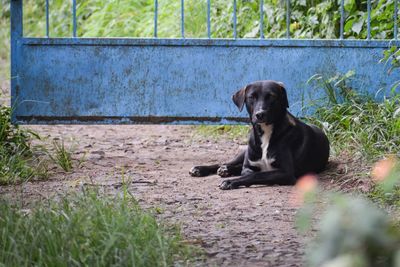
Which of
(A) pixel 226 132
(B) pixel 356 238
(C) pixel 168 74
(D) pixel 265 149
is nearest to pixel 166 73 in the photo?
(C) pixel 168 74

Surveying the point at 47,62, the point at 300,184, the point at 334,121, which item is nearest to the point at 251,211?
the point at 300,184

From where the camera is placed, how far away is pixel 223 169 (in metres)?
6.72

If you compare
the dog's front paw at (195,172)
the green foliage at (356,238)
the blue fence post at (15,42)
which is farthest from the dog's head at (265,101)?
the green foliage at (356,238)

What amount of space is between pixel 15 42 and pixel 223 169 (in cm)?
200

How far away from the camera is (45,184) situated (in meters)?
6.02

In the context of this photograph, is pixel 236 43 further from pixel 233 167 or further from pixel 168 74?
pixel 233 167

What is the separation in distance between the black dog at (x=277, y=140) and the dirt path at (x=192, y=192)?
27 cm

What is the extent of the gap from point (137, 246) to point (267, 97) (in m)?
2.87

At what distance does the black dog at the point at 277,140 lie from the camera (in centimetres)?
629

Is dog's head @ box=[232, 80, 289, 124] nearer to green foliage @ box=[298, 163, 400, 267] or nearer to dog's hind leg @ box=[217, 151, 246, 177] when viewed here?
dog's hind leg @ box=[217, 151, 246, 177]

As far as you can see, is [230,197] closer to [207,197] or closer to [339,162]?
[207,197]

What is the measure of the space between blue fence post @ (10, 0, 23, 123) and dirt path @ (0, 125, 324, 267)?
0.83 m

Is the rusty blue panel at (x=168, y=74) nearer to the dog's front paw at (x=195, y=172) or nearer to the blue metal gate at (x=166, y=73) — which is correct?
the blue metal gate at (x=166, y=73)

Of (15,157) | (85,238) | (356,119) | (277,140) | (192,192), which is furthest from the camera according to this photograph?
(356,119)
